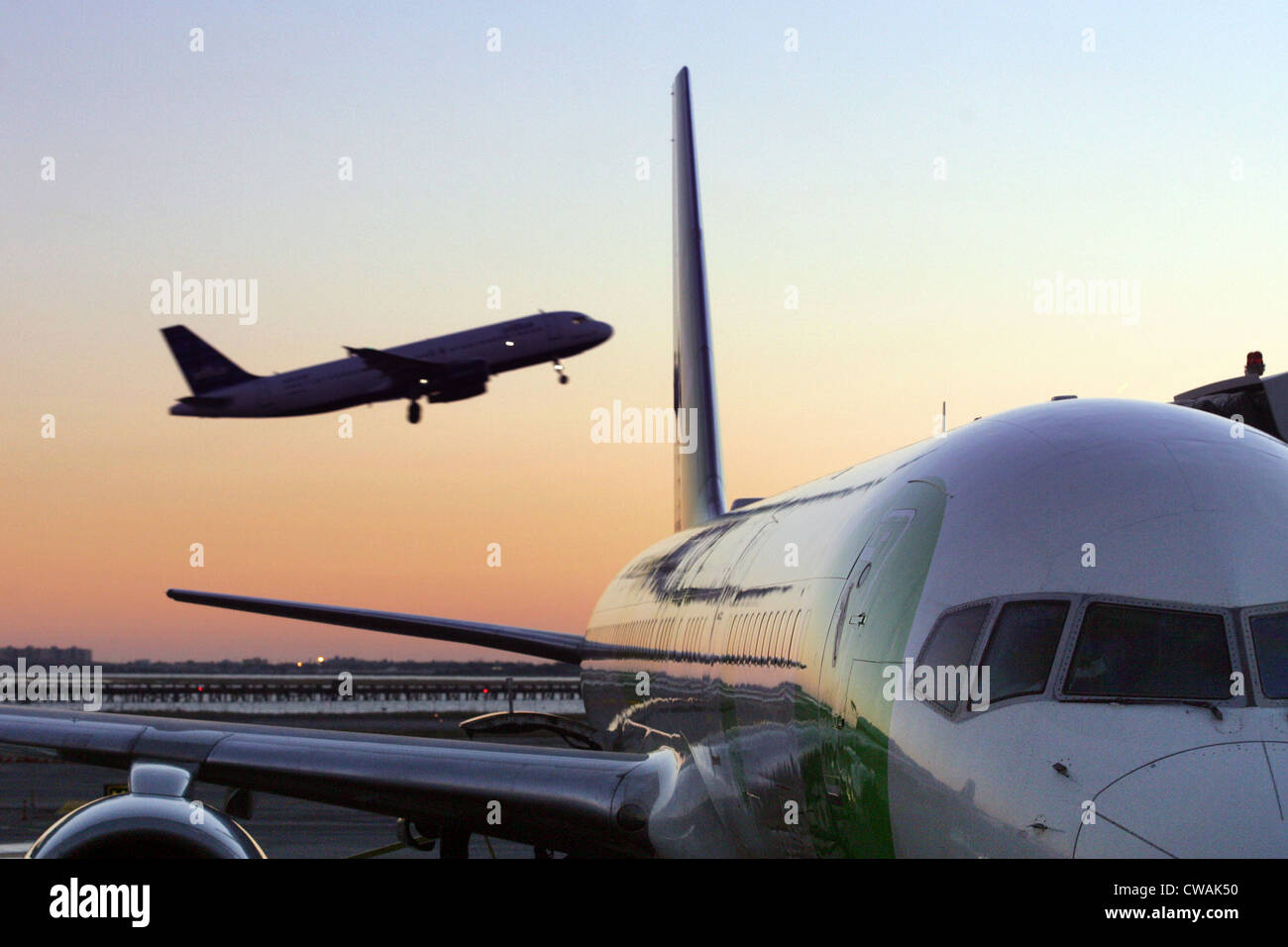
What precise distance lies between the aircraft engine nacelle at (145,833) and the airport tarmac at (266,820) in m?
5.12

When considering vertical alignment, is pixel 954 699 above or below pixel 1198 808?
above

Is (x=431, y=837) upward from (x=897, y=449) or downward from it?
downward

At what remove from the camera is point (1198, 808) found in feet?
17.4

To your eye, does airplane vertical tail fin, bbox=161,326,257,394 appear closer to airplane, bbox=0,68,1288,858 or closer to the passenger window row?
the passenger window row

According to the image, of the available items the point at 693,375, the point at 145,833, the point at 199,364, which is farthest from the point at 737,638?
the point at 199,364

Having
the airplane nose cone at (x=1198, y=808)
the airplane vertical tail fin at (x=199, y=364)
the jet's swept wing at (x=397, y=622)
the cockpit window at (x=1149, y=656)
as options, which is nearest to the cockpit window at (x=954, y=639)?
the cockpit window at (x=1149, y=656)

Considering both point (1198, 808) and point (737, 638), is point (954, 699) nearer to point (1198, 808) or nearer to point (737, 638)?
point (1198, 808)

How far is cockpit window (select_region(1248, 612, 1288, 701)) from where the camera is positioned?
5859 millimetres

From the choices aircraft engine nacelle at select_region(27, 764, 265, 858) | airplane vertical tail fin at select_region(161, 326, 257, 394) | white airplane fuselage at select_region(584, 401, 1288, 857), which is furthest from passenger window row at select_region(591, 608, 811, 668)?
airplane vertical tail fin at select_region(161, 326, 257, 394)

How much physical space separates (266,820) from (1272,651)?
2565cm

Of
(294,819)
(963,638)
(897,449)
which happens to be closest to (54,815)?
(294,819)
